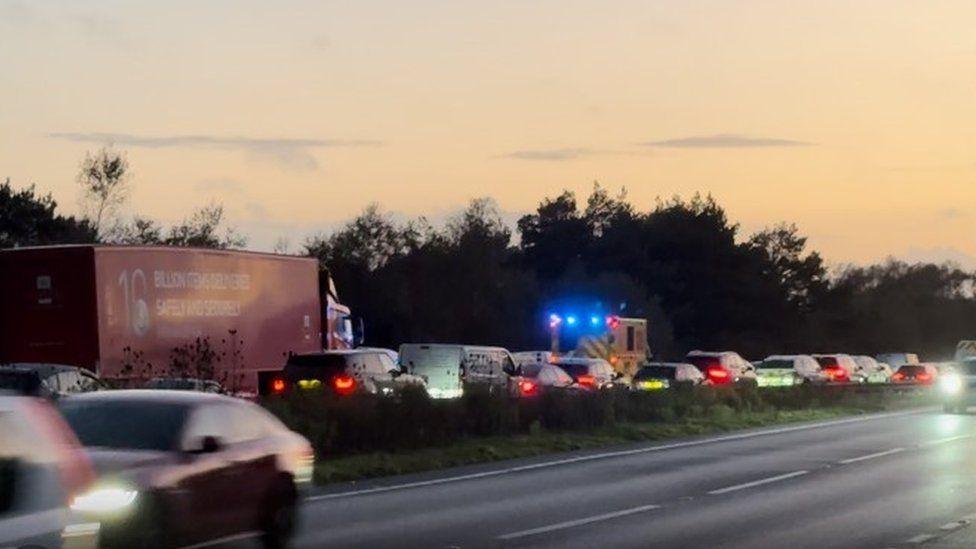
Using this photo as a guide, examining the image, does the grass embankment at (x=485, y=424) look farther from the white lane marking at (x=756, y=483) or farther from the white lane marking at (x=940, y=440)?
the white lane marking at (x=940, y=440)

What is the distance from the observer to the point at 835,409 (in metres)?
53.8

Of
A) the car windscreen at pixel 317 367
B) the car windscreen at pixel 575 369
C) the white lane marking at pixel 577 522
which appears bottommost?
the white lane marking at pixel 577 522

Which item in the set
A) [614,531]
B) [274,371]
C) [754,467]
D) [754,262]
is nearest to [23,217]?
[274,371]

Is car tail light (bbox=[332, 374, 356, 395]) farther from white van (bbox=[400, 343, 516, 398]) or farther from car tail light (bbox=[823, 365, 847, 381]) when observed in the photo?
car tail light (bbox=[823, 365, 847, 381])

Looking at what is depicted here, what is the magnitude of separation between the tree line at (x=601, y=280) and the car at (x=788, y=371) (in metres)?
19.6

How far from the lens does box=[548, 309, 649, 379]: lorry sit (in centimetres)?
6266

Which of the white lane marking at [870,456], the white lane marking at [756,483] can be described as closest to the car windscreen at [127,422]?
the white lane marking at [756,483]

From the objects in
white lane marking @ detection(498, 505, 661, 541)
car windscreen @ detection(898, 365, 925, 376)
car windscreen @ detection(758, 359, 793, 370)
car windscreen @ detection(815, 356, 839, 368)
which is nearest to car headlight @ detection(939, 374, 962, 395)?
car windscreen @ detection(758, 359, 793, 370)

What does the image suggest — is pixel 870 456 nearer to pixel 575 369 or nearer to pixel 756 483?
pixel 756 483

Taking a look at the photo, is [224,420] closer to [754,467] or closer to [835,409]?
[754,467]

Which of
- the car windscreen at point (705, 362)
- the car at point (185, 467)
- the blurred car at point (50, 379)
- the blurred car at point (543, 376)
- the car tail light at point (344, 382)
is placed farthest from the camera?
the car windscreen at point (705, 362)

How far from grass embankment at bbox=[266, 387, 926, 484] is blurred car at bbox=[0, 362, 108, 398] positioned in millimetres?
3620

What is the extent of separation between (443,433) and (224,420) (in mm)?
16262

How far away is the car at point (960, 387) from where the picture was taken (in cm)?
5019
